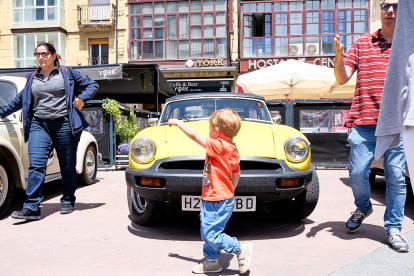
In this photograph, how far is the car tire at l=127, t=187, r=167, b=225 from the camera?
3.75 metres

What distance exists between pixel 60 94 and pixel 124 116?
5.41m

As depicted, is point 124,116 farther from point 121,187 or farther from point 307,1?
point 307,1

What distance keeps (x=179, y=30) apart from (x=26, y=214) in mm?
18675

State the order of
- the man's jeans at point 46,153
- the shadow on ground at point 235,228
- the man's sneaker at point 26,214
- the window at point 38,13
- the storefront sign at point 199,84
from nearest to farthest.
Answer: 1. the shadow on ground at point 235,228
2. the man's sneaker at point 26,214
3. the man's jeans at point 46,153
4. the storefront sign at point 199,84
5. the window at point 38,13

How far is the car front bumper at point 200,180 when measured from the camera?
3.24m

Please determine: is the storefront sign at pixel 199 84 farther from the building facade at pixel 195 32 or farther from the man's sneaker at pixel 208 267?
the man's sneaker at pixel 208 267

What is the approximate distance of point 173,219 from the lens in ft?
13.8

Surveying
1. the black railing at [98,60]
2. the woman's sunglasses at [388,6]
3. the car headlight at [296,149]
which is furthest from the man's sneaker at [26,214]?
the black railing at [98,60]

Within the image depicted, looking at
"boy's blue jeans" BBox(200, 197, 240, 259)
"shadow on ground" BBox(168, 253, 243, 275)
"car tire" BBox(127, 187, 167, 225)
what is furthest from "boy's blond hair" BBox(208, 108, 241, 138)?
"car tire" BBox(127, 187, 167, 225)

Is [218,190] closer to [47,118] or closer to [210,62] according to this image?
[47,118]

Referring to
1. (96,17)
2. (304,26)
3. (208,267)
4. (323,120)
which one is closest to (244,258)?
(208,267)

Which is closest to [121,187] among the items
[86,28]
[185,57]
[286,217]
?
[286,217]

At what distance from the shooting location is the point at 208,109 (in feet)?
15.2

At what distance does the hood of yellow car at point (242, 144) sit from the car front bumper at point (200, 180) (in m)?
0.07
